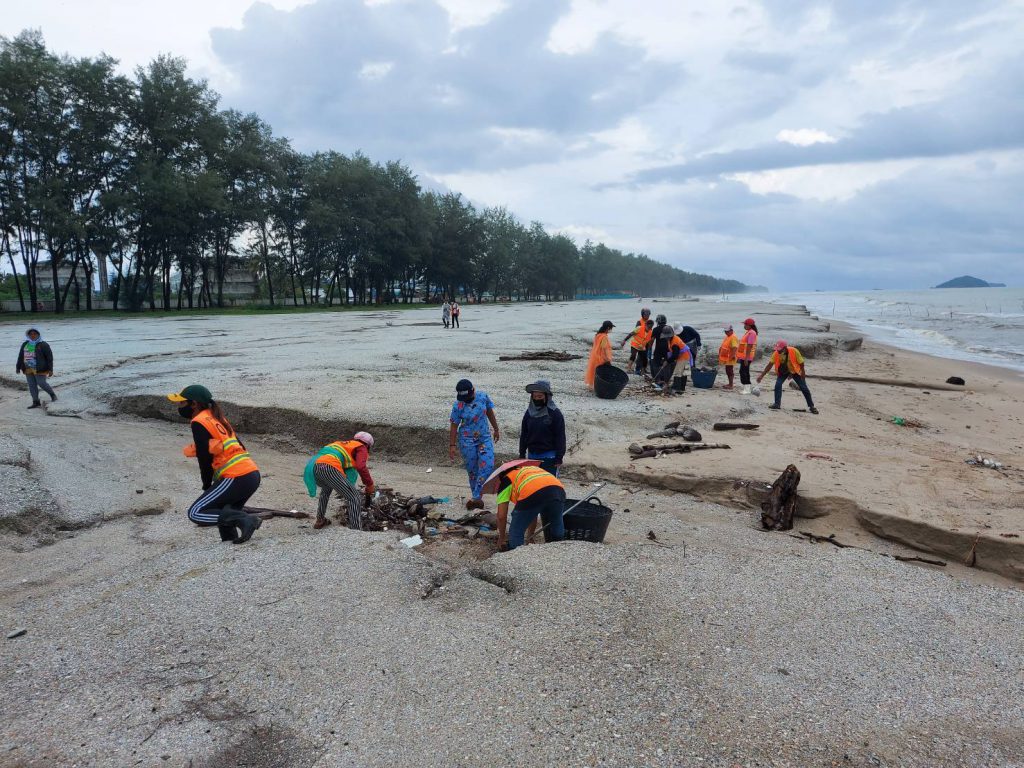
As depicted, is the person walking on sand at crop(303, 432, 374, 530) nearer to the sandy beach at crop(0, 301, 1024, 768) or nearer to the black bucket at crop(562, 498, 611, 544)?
the sandy beach at crop(0, 301, 1024, 768)

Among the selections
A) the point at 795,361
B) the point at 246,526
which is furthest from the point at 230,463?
the point at 795,361

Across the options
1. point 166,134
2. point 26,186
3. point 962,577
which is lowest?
point 962,577

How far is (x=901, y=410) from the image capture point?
12.6m

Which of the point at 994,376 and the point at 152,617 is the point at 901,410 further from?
the point at 152,617

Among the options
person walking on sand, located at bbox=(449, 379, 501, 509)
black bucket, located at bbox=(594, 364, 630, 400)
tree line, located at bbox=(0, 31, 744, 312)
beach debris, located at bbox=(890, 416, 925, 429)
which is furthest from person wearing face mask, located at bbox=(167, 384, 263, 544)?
tree line, located at bbox=(0, 31, 744, 312)

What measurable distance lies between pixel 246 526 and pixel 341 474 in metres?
0.91

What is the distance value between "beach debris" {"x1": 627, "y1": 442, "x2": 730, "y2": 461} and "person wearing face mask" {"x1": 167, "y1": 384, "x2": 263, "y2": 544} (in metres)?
4.95

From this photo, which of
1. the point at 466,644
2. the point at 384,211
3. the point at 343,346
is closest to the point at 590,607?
the point at 466,644

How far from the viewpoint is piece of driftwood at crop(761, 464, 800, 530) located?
6531mm

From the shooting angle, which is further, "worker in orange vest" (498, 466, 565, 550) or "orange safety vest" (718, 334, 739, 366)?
"orange safety vest" (718, 334, 739, 366)

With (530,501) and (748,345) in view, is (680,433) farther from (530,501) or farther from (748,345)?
(748,345)

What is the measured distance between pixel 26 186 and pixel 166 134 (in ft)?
27.2

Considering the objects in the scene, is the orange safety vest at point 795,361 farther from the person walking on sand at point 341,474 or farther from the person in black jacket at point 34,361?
the person in black jacket at point 34,361

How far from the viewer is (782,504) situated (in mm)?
6598
